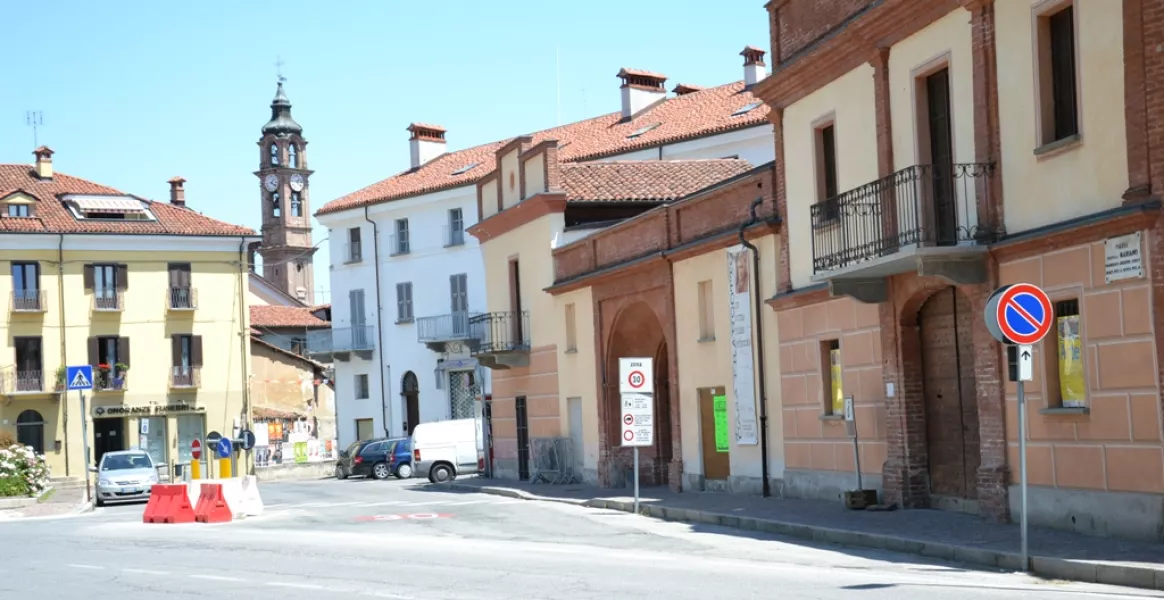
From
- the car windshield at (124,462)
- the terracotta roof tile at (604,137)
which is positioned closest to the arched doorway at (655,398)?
the terracotta roof tile at (604,137)

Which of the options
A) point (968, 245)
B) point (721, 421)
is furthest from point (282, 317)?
point (968, 245)

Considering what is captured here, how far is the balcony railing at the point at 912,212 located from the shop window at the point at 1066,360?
158 cm

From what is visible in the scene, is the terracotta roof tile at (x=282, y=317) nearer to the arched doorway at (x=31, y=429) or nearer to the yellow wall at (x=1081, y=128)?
the arched doorway at (x=31, y=429)

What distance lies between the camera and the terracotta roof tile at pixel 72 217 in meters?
57.4

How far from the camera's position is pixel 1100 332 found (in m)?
15.6

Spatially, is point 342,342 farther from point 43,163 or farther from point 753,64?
point 753,64

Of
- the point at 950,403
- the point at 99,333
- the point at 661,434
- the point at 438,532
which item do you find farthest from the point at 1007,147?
the point at 99,333

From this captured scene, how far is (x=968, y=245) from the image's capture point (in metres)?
17.8

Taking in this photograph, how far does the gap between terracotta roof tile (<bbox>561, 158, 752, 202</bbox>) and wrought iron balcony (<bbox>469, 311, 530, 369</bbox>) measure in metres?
3.82

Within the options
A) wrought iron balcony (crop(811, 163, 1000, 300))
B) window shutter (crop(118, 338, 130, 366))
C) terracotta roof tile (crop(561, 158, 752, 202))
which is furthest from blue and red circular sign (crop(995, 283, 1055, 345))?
window shutter (crop(118, 338, 130, 366))

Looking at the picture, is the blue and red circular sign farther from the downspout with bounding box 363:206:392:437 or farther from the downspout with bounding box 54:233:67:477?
the downspout with bounding box 363:206:392:437

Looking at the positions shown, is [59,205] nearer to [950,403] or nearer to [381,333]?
[381,333]

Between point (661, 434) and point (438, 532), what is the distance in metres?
9.96

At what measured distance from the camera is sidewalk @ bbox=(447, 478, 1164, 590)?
43.0 feet
